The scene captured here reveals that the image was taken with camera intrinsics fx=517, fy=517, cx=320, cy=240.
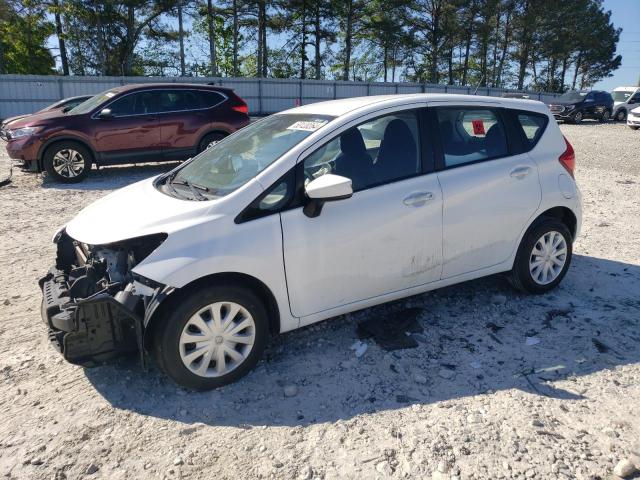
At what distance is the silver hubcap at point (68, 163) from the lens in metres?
9.45

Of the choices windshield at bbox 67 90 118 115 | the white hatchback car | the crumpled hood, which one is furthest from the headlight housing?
the crumpled hood

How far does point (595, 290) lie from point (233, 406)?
11.4 ft

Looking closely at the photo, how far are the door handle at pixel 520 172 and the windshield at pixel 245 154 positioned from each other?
62.6 inches

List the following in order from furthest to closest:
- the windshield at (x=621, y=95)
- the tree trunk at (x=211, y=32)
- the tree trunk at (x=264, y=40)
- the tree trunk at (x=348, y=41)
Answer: the tree trunk at (x=348, y=41), the tree trunk at (x=264, y=40), the tree trunk at (x=211, y=32), the windshield at (x=621, y=95)

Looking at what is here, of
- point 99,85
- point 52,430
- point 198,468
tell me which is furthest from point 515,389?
point 99,85

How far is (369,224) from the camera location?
3.45 metres

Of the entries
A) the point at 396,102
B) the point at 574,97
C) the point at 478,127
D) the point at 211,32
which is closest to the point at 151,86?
the point at 396,102

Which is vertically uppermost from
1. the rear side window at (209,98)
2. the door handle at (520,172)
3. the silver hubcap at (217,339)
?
the rear side window at (209,98)

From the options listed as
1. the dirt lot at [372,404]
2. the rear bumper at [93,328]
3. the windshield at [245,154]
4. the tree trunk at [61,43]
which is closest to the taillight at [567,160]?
the dirt lot at [372,404]

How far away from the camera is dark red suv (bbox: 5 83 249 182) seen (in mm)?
9328

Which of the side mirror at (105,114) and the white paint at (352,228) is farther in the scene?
the side mirror at (105,114)

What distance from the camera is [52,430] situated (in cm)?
287

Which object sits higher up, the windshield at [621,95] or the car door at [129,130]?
the windshield at [621,95]

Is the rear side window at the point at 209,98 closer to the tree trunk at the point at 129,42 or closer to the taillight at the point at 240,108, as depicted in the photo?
the taillight at the point at 240,108
